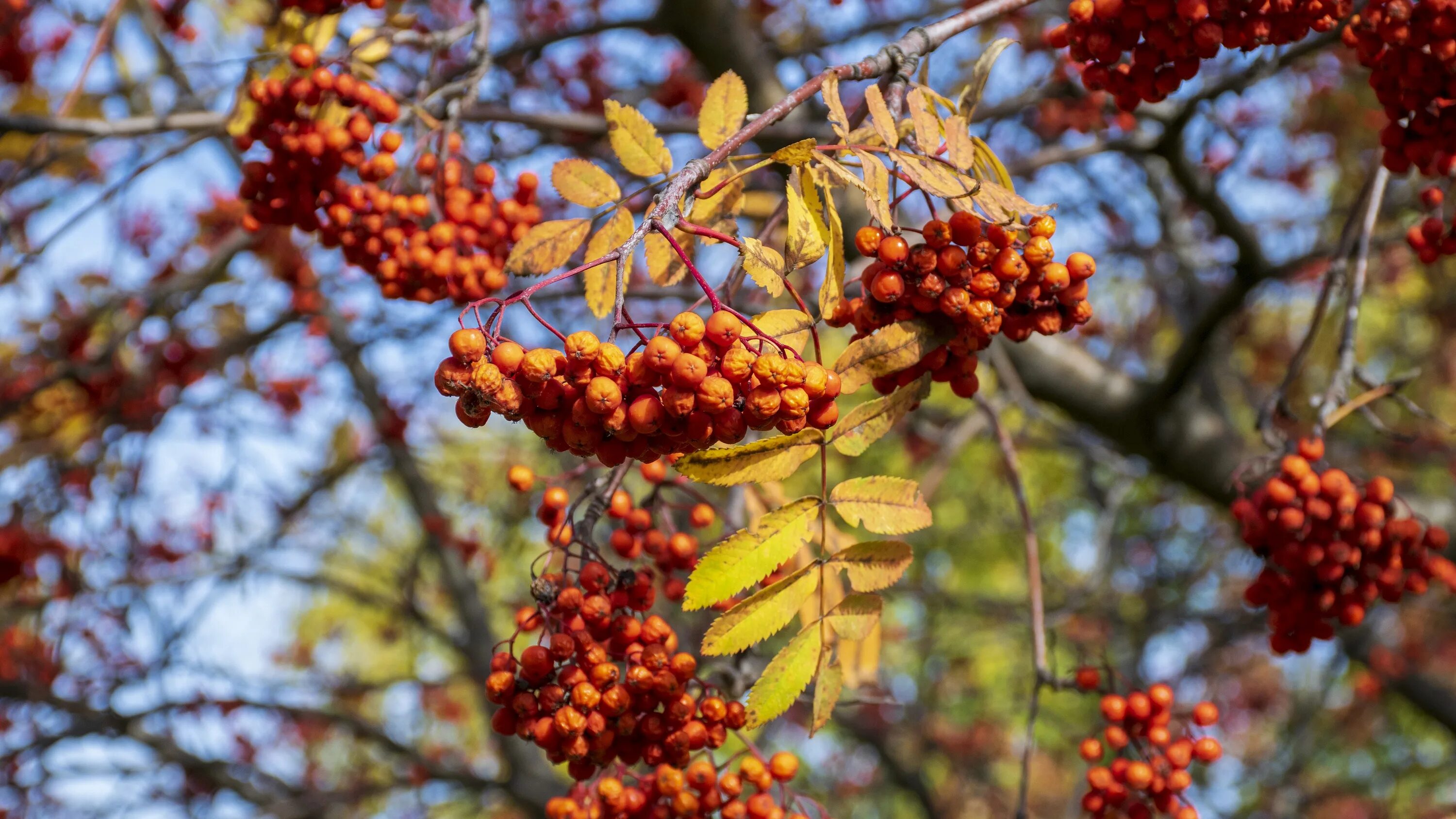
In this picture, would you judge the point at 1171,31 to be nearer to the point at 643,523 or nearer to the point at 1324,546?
the point at 1324,546

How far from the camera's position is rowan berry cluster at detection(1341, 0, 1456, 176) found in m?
1.79

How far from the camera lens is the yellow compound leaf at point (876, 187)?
1305 mm

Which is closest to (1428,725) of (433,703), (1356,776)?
(1356,776)

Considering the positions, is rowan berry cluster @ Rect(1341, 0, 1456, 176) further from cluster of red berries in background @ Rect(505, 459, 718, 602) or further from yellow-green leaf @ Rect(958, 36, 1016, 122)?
cluster of red berries in background @ Rect(505, 459, 718, 602)

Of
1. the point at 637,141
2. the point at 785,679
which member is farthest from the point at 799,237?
the point at 785,679

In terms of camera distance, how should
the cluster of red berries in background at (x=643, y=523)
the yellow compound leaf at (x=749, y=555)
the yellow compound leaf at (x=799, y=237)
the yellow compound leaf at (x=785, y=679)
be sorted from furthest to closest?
the cluster of red berries in background at (x=643, y=523), the yellow compound leaf at (x=785, y=679), the yellow compound leaf at (x=749, y=555), the yellow compound leaf at (x=799, y=237)

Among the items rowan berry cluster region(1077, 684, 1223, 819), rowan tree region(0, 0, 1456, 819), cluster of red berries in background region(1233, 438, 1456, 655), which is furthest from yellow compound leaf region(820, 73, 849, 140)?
rowan berry cluster region(1077, 684, 1223, 819)

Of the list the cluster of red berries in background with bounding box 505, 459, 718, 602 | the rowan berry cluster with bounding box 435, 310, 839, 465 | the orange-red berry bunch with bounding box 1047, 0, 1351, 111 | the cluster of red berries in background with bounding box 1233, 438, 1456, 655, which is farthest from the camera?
the cluster of red berries in background with bounding box 1233, 438, 1456, 655

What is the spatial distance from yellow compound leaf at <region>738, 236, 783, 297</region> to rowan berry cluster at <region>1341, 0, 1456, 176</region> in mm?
1309

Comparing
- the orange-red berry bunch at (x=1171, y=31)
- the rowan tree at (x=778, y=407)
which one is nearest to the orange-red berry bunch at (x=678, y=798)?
the rowan tree at (x=778, y=407)

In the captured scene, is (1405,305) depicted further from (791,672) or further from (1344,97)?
(791,672)

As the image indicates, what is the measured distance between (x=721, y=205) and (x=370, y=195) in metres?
1.03

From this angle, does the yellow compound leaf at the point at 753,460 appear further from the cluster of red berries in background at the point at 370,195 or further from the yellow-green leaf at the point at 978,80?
the cluster of red berries in background at the point at 370,195

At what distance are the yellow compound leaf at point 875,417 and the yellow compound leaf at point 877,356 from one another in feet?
0.36
